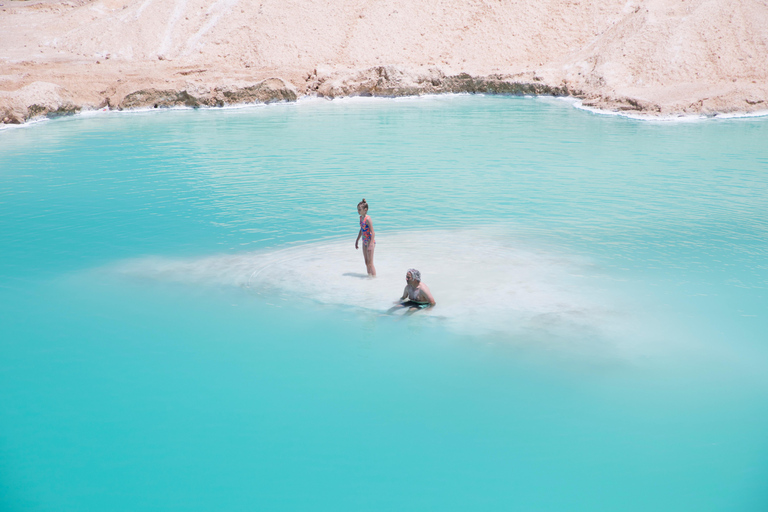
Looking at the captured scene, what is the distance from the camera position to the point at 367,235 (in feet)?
29.9

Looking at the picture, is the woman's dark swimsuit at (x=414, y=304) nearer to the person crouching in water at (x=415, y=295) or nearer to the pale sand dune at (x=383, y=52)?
the person crouching in water at (x=415, y=295)

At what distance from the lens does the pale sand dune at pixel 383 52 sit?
28.9 meters

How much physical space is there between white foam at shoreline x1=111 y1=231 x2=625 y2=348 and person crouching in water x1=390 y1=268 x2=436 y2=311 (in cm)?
17

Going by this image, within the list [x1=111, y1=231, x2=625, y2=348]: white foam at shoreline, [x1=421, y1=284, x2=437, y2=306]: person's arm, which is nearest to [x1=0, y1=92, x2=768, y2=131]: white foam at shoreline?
[x1=111, y1=231, x2=625, y2=348]: white foam at shoreline

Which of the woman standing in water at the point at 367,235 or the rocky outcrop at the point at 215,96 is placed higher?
the rocky outcrop at the point at 215,96

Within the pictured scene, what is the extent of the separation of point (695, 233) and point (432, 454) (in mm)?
8294

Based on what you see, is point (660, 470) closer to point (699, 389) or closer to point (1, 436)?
point (699, 389)

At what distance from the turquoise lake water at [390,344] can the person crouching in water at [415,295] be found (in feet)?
0.89

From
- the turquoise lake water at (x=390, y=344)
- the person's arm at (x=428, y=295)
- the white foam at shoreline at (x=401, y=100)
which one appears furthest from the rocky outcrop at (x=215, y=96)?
the person's arm at (x=428, y=295)

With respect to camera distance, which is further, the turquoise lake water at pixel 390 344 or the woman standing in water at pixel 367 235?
the woman standing in water at pixel 367 235

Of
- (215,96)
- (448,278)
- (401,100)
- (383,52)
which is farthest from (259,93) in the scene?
(448,278)

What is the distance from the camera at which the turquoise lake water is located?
17.7 feet

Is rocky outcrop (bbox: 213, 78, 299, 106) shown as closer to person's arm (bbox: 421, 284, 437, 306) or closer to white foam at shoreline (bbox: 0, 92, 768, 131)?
white foam at shoreline (bbox: 0, 92, 768, 131)

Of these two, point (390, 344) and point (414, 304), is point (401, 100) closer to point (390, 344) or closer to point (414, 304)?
point (414, 304)
